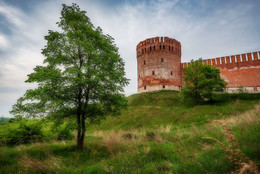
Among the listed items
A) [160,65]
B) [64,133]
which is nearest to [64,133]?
[64,133]

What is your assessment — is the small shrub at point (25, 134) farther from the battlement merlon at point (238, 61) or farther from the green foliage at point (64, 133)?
the battlement merlon at point (238, 61)

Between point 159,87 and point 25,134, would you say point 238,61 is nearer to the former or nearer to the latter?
point 159,87

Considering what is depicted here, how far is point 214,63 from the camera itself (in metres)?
34.2

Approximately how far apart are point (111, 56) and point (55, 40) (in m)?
3.06

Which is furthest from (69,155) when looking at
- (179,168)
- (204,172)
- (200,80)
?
(200,80)

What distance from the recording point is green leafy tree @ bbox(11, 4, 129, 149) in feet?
21.4

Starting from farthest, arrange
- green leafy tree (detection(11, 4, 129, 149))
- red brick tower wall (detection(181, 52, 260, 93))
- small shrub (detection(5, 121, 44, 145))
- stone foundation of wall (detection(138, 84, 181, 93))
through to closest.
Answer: stone foundation of wall (detection(138, 84, 181, 93)) → red brick tower wall (detection(181, 52, 260, 93)) → small shrub (detection(5, 121, 44, 145)) → green leafy tree (detection(11, 4, 129, 149))

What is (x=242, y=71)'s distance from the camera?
3097cm

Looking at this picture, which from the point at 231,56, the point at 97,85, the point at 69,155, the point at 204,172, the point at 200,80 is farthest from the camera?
the point at 231,56

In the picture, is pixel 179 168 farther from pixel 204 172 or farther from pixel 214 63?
pixel 214 63

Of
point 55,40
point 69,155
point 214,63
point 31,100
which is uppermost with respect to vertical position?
point 214,63

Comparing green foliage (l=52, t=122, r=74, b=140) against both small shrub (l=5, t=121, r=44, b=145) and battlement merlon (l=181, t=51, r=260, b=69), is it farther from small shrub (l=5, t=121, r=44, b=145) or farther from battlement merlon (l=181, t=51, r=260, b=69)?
battlement merlon (l=181, t=51, r=260, b=69)

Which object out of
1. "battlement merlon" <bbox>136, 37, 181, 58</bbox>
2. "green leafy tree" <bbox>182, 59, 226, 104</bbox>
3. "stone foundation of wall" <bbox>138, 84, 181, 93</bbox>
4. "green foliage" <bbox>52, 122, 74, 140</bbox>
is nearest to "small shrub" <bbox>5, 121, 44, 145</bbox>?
"green foliage" <bbox>52, 122, 74, 140</bbox>

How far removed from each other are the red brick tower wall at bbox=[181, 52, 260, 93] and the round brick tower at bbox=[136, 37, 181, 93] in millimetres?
10105
